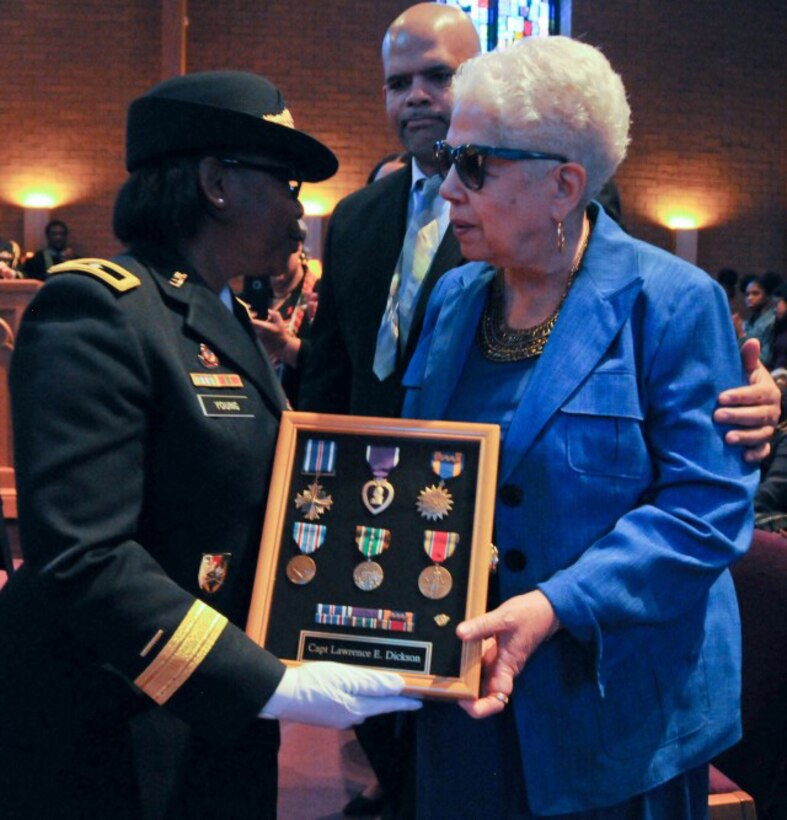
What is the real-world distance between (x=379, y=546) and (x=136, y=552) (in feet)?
1.07

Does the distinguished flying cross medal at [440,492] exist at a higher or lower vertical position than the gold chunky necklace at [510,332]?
lower

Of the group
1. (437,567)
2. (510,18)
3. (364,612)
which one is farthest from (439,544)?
(510,18)

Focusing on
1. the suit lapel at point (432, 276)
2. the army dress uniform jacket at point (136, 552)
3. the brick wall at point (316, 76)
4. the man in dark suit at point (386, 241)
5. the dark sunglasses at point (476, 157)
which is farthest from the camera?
the brick wall at point (316, 76)

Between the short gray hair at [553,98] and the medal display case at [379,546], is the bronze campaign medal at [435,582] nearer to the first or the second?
the medal display case at [379,546]

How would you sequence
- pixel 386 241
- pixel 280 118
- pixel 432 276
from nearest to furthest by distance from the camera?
pixel 280 118 < pixel 432 276 < pixel 386 241

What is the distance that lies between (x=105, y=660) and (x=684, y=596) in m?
0.79

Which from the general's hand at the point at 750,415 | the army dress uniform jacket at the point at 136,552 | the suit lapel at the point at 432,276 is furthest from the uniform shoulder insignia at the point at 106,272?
the suit lapel at the point at 432,276

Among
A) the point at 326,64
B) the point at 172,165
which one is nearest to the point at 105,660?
the point at 172,165

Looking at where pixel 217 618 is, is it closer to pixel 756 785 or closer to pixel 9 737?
pixel 9 737

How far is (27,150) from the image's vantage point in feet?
39.8

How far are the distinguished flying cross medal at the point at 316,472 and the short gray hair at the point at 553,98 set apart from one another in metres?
0.51

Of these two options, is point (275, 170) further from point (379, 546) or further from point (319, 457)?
point (379, 546)

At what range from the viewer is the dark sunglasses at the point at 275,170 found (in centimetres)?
155

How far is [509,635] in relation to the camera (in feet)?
4.51
